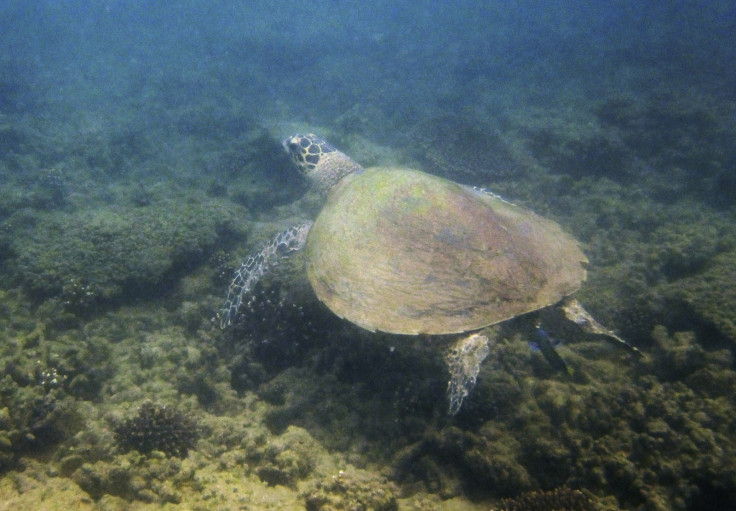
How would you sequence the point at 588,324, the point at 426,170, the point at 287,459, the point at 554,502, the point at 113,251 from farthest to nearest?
the point at 426,170, the point at 113,251, the point at 588,324, the point at 287,459, the point at 554,502

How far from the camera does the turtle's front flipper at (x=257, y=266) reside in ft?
13.3

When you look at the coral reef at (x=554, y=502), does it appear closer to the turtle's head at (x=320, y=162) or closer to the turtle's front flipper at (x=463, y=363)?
the turtle's front flipper at (x=463, y=363)

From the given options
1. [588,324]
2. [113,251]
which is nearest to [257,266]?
[113,251]

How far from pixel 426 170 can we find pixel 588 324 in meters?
5.91

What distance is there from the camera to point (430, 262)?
9.63 ft

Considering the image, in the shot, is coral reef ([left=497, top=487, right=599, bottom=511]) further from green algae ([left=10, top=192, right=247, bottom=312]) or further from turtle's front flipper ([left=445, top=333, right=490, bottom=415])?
green algae ([left=10, top=192, right=247, bottom=312])

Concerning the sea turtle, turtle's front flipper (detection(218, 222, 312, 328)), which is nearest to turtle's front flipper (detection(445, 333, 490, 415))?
the sea turtle

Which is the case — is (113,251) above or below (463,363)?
below

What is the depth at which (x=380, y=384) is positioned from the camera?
3.41 meters

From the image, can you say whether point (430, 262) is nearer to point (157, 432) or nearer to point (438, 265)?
point (438, 265)

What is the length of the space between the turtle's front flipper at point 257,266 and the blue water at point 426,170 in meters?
0.22

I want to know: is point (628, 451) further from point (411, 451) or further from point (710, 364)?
point (411, 451)

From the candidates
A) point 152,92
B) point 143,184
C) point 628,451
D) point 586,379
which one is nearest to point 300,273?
point 586,379

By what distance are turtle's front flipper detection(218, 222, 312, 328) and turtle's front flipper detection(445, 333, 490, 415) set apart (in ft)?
7.45
